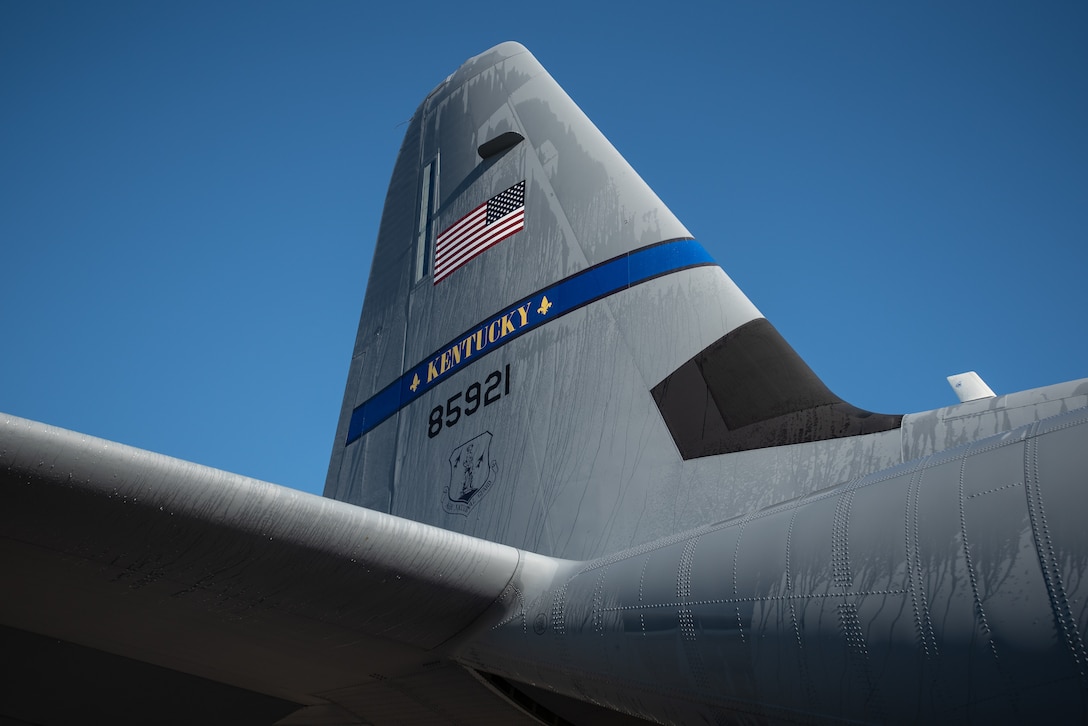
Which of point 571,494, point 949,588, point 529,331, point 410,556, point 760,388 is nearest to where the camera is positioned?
point 949,588

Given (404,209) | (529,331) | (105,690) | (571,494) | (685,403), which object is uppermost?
(404,209)

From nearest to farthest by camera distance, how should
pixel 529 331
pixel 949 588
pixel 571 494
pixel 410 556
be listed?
pixel 949 588 → pixel 410 556 → pixel 571 494 → pixel 529 331

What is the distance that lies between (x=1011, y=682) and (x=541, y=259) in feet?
13.5

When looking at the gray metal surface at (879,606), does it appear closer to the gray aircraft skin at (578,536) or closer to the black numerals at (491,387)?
the gray aircraft skin at (578,536)

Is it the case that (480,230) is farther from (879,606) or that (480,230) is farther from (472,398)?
(879,606)

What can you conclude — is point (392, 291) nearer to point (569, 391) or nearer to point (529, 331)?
point (529, 331)

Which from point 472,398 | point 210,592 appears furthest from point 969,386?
point 210,592

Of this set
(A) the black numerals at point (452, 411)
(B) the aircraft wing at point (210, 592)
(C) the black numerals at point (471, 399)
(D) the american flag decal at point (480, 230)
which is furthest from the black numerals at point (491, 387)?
(B) the aircraft wing at point (210, 592)

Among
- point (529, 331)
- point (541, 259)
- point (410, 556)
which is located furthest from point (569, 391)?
point (410, 556)

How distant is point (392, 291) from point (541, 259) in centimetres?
175

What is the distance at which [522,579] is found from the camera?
Result: 13.1 feet

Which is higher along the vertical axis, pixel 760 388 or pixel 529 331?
pixel 529 331

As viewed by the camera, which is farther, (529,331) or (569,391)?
(529,331)

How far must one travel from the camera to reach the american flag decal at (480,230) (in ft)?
21.0
